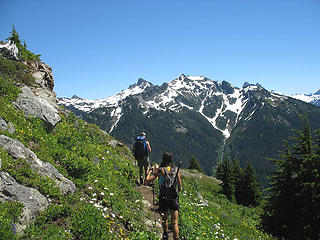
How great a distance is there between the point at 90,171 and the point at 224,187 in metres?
42.9

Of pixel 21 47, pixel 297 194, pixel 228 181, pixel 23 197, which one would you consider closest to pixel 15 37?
pixel 21 47

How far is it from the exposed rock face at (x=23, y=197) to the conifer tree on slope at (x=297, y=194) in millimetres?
15255

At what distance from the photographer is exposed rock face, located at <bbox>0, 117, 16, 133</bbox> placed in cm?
840

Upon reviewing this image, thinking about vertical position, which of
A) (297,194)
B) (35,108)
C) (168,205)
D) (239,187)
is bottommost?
(239,187)

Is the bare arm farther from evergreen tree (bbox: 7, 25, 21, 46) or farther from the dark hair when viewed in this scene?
evergreen tree (bbox: 7, 25, 21, 46)

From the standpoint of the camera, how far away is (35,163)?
747cm

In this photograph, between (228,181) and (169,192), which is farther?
(228,181)

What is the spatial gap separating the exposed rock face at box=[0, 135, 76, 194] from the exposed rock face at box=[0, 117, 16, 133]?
3.60ft

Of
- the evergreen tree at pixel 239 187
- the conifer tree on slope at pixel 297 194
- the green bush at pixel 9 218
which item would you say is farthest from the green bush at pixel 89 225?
the evergreen tree at pixel 239 187

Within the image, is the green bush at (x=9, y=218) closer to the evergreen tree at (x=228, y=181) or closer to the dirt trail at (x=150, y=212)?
the dirt trail at (x=150, y=212)

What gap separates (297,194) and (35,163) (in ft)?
52.0

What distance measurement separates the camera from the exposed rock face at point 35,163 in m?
7.22

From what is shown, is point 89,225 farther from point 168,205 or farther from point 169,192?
point 169,192

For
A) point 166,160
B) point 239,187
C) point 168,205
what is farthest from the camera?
point 239,187
